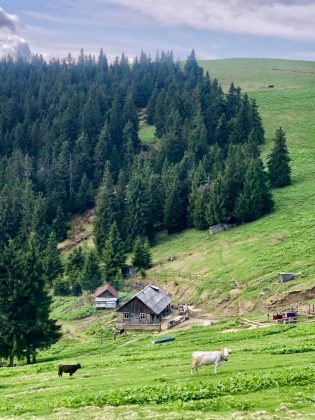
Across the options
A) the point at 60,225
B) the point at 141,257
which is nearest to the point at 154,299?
the point at 141,257

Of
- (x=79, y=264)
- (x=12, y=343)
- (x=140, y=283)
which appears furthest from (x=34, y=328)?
(x=79, y=264)

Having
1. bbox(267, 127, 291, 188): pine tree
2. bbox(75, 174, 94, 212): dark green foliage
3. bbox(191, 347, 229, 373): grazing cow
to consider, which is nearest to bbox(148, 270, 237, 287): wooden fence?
bbox(267, 127, 291, 188): pine tree

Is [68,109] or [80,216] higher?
[68,109]

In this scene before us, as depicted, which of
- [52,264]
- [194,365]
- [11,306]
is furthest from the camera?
[52,264]

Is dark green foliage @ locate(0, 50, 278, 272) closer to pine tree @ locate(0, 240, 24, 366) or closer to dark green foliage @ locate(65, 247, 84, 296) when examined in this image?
dark green foliage @ locate(65, 247, 84, 296)

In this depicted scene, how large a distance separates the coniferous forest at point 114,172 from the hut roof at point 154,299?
1288cm

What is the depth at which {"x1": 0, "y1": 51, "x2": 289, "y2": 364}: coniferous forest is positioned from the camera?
336ft

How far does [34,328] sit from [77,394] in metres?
28.8

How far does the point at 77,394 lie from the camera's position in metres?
27.5

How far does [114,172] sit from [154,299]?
77488 mm

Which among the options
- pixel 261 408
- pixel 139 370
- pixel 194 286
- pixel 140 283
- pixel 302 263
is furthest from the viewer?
pixel 140 283

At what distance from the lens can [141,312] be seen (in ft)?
238

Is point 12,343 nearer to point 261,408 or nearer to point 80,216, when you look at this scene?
point 261,408

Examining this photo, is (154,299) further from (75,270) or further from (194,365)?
(194,365)
